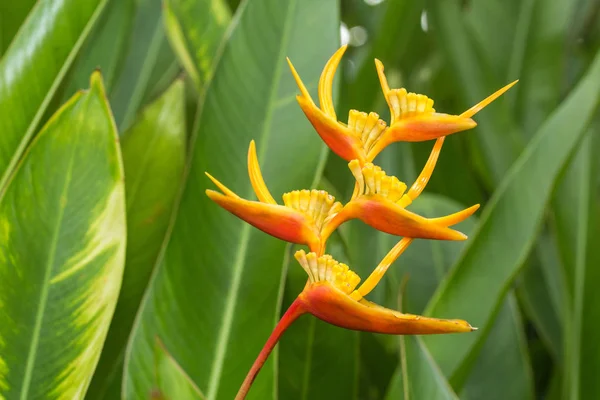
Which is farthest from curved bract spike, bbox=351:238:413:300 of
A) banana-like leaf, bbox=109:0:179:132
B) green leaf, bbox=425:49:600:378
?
banana-like leaf, bbox=109:0:179:132

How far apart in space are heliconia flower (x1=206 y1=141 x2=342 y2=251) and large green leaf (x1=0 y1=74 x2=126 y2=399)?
14cm

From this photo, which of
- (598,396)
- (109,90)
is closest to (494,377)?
(598,396)

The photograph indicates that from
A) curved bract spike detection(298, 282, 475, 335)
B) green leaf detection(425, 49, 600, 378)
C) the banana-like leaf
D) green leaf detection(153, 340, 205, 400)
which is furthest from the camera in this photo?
the banana-like leaf

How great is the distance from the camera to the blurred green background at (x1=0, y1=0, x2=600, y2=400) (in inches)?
12.1

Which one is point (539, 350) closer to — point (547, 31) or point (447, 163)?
point (447, 163)

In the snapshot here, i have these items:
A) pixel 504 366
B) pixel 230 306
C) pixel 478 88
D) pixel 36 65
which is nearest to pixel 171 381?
pixel 230 306

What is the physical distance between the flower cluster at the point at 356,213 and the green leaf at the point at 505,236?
0.75ft

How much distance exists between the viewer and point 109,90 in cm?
50

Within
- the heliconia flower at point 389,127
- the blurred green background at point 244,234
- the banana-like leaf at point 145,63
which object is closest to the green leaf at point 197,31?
the blurred green background at point 244,234

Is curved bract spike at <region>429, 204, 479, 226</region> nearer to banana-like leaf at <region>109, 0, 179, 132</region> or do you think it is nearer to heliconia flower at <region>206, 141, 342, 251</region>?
heliconia flower at <region>206, 141, 342, 251</region>

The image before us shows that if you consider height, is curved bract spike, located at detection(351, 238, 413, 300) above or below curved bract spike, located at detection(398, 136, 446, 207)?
below

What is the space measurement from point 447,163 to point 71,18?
1.53ft

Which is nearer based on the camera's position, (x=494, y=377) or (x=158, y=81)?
(x=494, y=377)

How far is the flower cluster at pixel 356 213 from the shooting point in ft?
0.46
